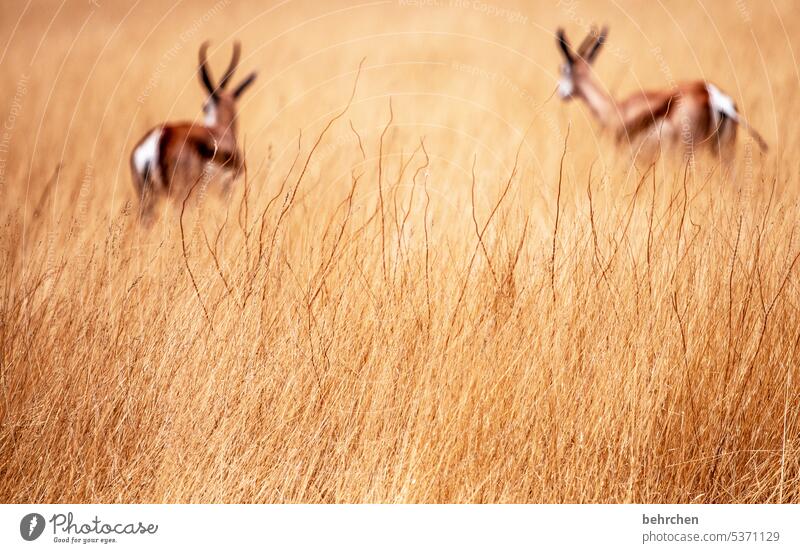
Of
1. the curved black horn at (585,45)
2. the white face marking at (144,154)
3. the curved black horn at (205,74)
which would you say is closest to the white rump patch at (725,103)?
the curved black horn at (585,45)

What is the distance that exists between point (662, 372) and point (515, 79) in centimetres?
492

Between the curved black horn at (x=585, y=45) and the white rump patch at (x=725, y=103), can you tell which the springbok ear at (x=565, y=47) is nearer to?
the curved black horn at (x=585, y=45)

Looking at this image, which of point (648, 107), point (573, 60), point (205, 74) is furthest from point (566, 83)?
point (205, 74)

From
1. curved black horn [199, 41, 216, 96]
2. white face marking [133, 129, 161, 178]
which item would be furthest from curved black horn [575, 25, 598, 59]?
white face marking [133, 129, 161, 178]

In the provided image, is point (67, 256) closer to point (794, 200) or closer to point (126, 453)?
point (126, 453)

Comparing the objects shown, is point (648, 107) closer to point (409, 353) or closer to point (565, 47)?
point (565, 47)

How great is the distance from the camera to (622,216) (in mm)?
3521

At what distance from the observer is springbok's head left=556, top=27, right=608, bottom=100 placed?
677 cm

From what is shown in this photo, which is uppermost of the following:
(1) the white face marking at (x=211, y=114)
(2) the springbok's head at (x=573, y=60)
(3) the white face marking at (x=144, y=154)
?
(2) the springbok's head at (x=573, y=60)
